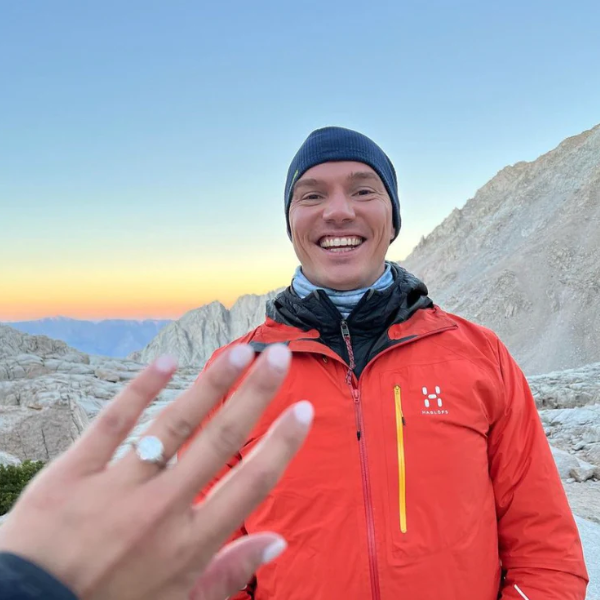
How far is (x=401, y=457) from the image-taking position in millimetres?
2404

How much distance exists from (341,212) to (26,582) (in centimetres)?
240

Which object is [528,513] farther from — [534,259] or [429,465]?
[534,259]

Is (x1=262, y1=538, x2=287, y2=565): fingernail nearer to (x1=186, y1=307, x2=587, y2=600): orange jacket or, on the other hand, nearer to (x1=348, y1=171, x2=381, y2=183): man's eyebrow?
(x1=186, y1=307, x2=587, y2=600): orange jacket

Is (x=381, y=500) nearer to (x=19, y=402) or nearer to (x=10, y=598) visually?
(x=10, y=598)

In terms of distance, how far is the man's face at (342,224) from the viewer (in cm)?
296

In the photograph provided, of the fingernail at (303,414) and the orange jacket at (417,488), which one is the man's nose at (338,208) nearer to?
the orange jacket at (417,488)

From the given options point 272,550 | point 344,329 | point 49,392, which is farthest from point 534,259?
point 272,550

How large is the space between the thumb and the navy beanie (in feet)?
7.95

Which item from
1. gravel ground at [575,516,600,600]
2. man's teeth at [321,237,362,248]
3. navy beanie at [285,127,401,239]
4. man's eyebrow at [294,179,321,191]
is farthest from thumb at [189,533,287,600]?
gravel ground at [575,516,600,600]

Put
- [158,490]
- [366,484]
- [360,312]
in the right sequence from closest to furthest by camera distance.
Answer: [158,490] → [366,484] → [360,312]

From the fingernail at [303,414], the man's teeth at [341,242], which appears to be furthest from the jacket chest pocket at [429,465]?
the fingernail at [303,414]

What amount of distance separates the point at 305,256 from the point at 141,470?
2.19 m

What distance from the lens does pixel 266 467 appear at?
1.06 metres

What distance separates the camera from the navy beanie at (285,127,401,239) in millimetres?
3074
